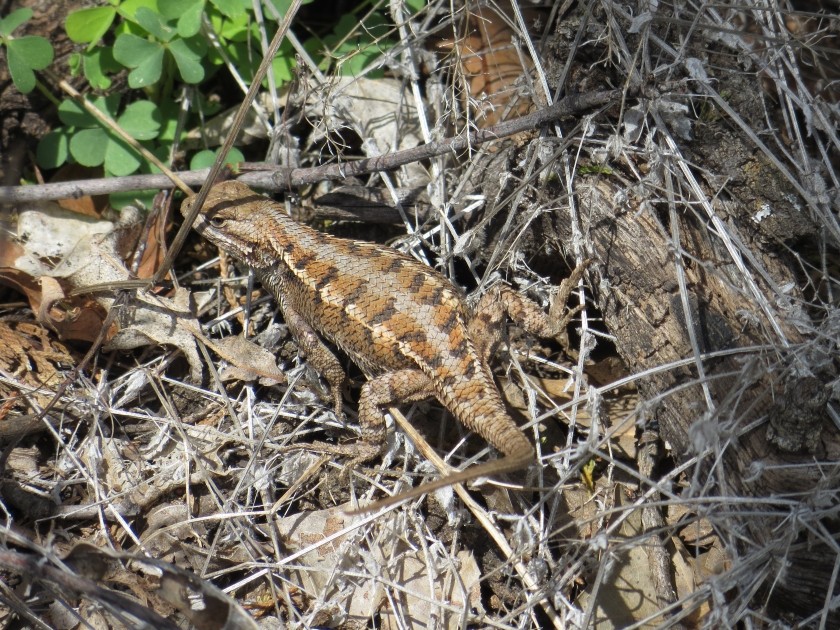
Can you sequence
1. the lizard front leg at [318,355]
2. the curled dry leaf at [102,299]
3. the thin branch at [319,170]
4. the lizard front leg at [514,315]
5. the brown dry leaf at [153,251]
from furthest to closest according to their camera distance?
the brown dry leaf at [153,251] → the curled dry leaf at [102,299] → the lizard front leg at [318,355] → the lizard front leg at [514,315] → the thin branch at [319,170]

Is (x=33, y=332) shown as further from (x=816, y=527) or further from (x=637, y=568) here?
(x=816, y=527)

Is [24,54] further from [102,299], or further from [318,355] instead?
[318,355]

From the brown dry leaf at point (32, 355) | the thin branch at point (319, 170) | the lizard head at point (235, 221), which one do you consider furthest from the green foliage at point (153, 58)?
the brown dry leaf at point (32, 355)

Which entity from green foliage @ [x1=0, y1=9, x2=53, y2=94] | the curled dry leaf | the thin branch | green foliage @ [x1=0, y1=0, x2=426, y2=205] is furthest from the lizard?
green foliage @ [x1=0, y1=9, x2=53, y2=94]

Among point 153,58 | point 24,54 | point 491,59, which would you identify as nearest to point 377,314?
point 491,59

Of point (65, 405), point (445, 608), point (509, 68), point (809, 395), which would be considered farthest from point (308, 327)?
point (809, 395)

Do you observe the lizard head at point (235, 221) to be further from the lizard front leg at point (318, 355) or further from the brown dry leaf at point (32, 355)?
the brown dry leaf at point (32, 355)
